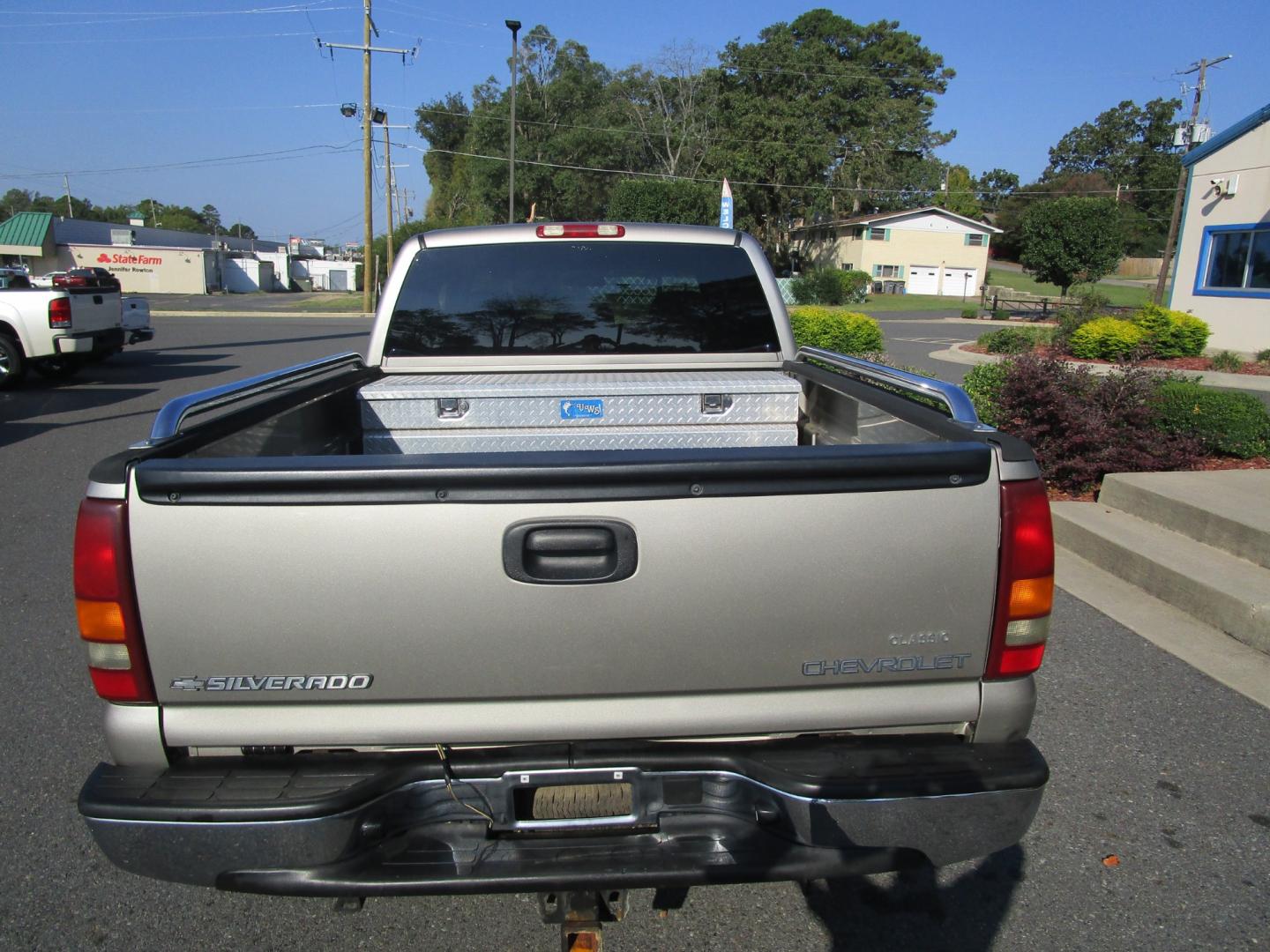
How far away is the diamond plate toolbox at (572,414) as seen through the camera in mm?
3713

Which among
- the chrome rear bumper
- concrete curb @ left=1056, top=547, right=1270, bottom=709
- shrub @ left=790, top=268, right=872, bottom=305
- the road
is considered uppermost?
shrub @ left=790, top=268, right=872, bottom=305

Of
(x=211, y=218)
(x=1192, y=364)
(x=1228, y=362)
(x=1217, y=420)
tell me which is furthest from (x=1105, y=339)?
(x=211, y=218)

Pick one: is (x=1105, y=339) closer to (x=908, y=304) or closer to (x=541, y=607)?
(x=541, y=607)

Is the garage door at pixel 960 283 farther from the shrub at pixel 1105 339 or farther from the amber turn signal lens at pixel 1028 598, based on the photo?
the amber turn signal lens at pixel 1028 598

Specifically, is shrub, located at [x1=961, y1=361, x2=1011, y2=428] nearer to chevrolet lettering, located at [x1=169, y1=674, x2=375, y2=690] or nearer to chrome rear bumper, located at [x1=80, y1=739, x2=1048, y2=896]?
chrome rear bumper, located at [x1=80, y1=739, x2=1048, y2=896]

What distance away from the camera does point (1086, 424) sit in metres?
6.98

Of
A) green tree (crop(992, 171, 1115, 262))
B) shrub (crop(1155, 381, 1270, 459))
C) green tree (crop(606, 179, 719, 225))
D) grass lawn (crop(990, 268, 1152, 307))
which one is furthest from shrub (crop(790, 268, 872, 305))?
green tree (crop(992, 171, 1115, 262))

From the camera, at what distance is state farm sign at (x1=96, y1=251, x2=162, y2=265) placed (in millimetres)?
59562

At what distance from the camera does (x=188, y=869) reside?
80.4 inches

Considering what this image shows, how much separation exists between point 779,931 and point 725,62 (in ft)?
223

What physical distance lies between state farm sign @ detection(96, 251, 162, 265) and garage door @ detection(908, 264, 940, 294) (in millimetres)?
52552

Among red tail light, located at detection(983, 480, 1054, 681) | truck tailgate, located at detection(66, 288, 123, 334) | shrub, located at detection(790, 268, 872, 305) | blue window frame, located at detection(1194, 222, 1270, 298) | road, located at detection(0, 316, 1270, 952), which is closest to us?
red tail light, located at detection(983, 480, 1054, 681)

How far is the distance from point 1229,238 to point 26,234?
61517mm

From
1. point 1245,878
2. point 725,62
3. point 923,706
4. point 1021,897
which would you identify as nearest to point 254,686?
point 923,706
